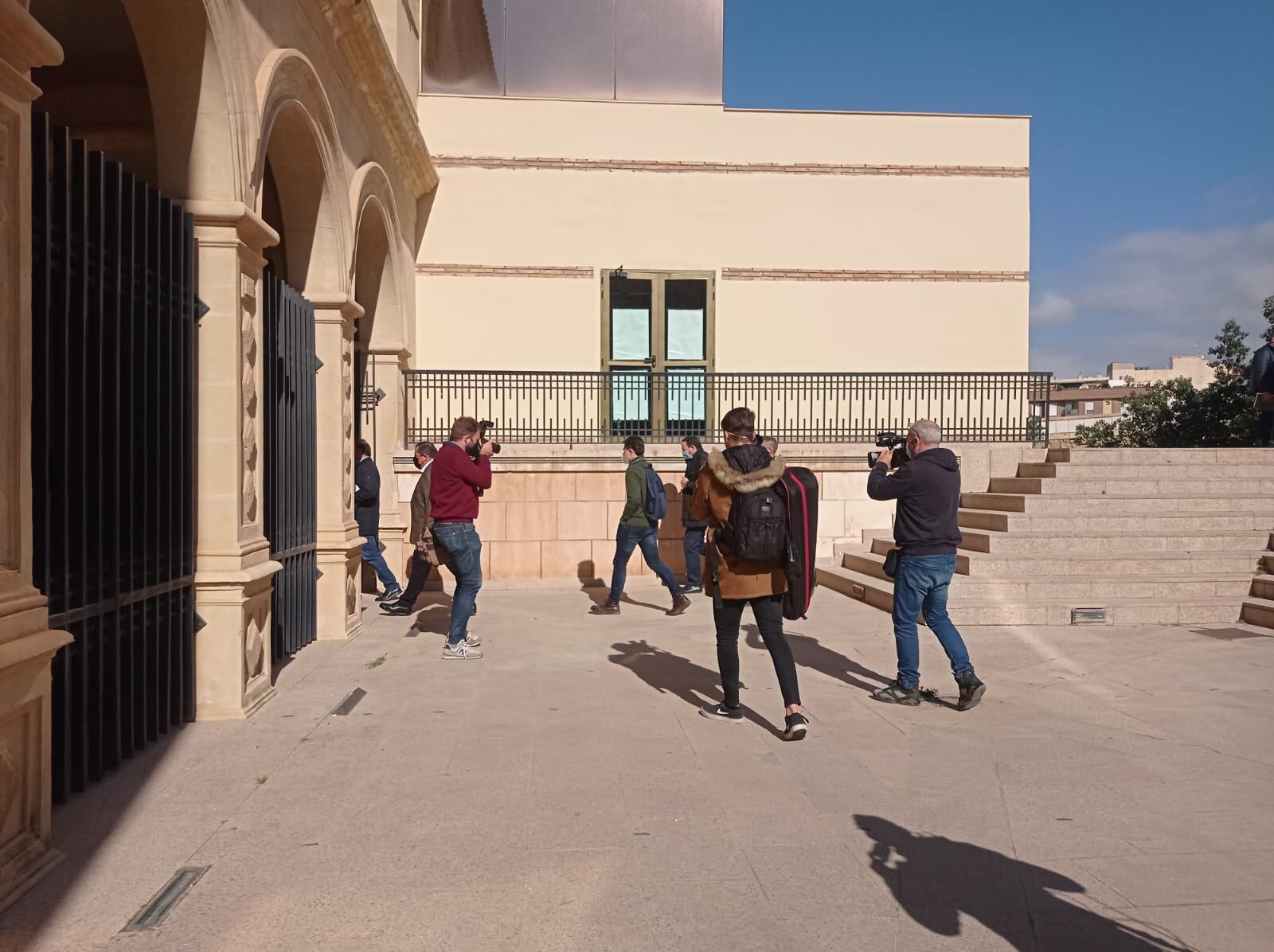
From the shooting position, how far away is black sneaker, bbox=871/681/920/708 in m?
6.48

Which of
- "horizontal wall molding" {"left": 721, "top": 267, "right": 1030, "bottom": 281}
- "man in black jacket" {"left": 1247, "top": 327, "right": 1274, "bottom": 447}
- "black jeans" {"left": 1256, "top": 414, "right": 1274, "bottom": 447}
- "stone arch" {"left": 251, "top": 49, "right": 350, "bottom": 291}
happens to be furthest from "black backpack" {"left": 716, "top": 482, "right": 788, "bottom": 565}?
"black jeans" {"left": 1256, "top": 414, "right": 1274, "bottom": 447}

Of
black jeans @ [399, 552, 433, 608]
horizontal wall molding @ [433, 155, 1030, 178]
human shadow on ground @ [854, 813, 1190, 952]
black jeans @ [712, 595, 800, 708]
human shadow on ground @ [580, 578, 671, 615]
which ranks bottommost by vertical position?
human shadow on ground @ [580, 578, 671, 615]

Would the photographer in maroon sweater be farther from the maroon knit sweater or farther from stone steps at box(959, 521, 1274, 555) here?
stone steps at box(959, 521, 1274, 555)

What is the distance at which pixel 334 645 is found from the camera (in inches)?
339

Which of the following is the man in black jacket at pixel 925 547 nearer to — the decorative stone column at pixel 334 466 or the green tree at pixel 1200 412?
the decorative stone column at pixel 334 466

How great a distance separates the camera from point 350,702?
6480 millimetres

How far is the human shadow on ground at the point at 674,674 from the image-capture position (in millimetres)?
6559

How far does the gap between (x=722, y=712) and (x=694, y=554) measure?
5.72 metres

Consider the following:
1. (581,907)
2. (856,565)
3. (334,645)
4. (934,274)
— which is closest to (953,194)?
(934,274)

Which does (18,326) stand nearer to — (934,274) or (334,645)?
(334,645)

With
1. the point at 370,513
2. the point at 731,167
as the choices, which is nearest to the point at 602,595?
the point at 370,513

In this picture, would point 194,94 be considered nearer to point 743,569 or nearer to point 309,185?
point 309,185

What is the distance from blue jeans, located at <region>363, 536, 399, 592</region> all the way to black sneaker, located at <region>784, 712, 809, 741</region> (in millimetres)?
6740

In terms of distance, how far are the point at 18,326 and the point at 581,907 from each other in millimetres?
2874
